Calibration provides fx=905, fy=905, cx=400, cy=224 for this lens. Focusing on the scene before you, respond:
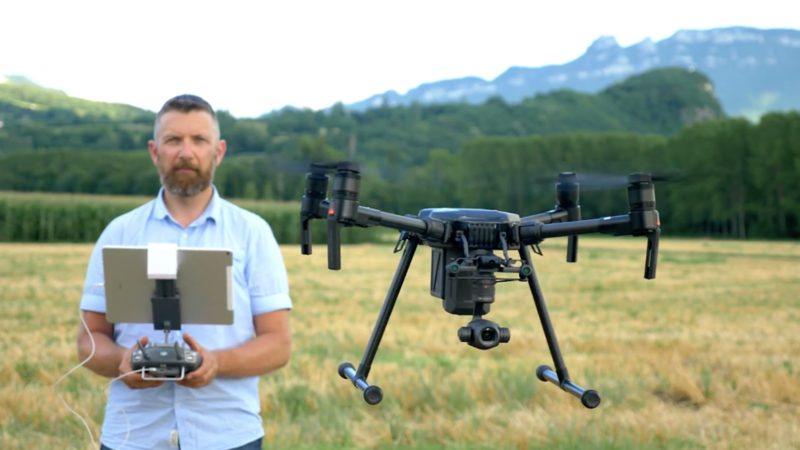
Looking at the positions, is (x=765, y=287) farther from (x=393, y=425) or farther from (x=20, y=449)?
(x=20, y=449)

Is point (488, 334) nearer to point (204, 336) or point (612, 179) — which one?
point (612, 179)

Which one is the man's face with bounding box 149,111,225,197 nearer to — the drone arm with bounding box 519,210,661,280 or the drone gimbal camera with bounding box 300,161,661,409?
the drone gimbal camera with bounding box 300,161,661,409

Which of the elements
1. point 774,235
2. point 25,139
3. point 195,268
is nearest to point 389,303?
point 195,268

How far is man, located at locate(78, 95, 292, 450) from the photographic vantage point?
3723mm

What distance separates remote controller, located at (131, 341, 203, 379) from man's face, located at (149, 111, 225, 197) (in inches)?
29.3

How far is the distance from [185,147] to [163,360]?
2.78ft

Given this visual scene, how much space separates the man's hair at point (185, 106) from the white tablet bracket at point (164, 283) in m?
0.74

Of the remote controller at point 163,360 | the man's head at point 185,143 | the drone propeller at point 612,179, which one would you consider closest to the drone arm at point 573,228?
the drone propeller at point 612,179

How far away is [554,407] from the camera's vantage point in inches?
411

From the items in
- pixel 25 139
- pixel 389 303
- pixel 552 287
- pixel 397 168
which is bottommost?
pixel 552 287

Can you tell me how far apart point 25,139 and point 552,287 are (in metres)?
135

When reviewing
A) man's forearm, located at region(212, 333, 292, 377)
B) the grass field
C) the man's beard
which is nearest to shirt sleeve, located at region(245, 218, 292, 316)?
man's forearm, located at region(212, 333, 292, 377)

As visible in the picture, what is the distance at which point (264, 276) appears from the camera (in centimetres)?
389

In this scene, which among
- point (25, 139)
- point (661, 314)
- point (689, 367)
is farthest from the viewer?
point (25, 139)
